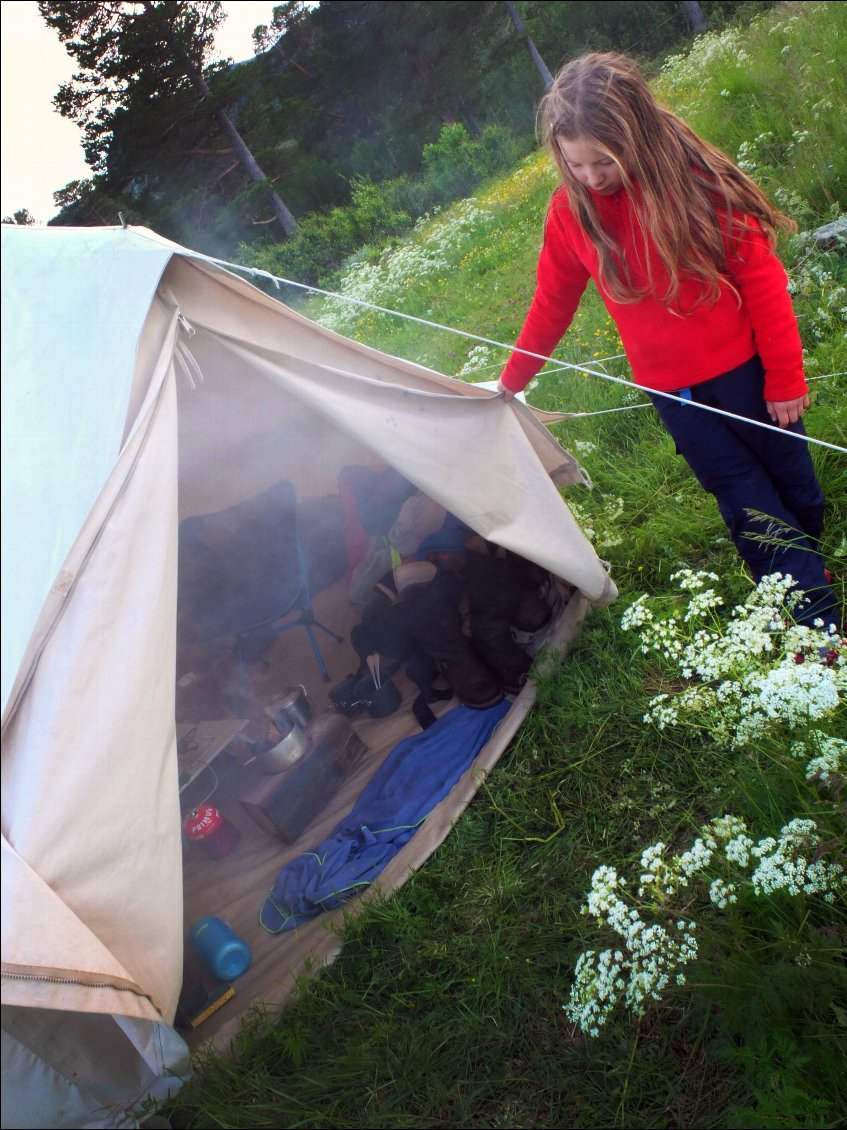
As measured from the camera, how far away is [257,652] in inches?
138

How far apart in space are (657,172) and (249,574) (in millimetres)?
2250

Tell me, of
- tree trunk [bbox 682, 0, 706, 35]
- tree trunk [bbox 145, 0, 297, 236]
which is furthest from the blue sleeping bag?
tree trunk [bbox 682, 0, 706, 35]

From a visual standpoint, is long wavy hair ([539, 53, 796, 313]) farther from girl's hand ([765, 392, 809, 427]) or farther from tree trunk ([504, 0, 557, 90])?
tree trunk ([504, 0, 557, 90])

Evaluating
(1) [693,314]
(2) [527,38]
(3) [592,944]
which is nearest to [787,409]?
(1) [693,314]

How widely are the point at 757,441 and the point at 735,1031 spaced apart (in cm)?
142

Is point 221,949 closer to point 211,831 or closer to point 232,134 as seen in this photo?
point 211,831

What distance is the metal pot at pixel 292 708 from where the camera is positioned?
2.91 meters

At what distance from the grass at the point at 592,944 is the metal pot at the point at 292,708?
2.59ft

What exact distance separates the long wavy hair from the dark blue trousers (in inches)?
11.6

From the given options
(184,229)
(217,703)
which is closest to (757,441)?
(217,703)

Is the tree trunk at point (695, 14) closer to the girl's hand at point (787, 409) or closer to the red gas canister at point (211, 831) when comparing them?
the girl's hand at point (787, 409)

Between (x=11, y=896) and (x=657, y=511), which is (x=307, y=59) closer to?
(x=657, y=511)

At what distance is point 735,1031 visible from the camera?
1.53 meters

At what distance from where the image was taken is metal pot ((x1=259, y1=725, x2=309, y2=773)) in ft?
9.23
